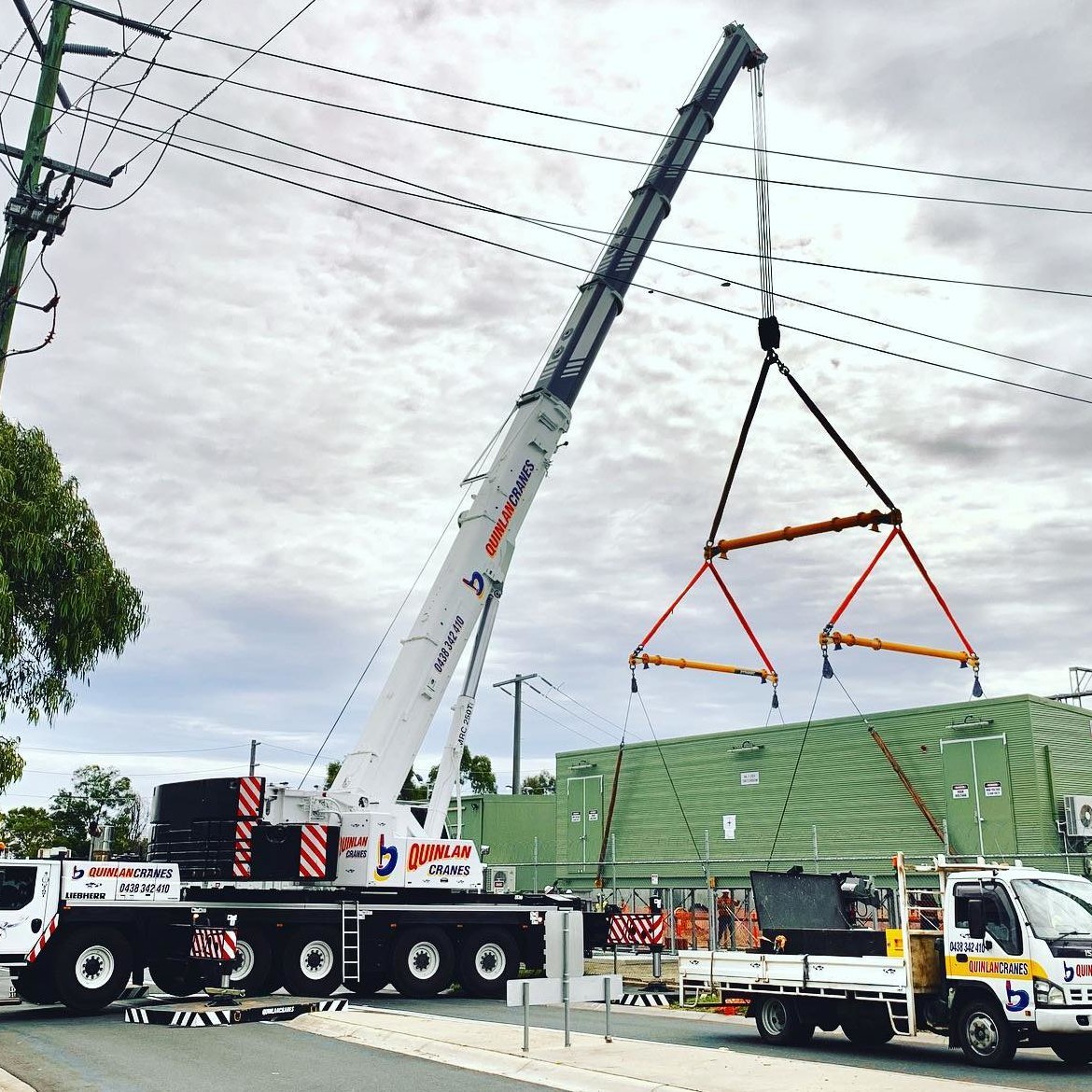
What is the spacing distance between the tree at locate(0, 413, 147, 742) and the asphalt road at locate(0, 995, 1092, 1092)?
6.75 meters

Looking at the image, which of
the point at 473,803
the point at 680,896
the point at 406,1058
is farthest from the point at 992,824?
the point at 473,803

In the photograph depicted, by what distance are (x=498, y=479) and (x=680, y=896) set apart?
23.2 metres

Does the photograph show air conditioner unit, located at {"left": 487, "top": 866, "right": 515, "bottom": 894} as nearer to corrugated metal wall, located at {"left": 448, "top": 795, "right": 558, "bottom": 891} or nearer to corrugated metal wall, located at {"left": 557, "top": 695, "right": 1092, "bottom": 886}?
corrugated metal wall, located at {"left": 557, "top": 695, "right": 1092, "bottom": 886}

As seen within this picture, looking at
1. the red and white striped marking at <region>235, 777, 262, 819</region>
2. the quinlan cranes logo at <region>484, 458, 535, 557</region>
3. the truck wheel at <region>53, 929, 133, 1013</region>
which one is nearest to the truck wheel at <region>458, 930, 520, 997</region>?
the red and white striped marking at <region>235, 777, 262, 819</region>

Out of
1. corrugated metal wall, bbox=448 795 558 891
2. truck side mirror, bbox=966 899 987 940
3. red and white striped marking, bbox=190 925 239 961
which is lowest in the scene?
red and white striped marking, bbox=190 925 239 961

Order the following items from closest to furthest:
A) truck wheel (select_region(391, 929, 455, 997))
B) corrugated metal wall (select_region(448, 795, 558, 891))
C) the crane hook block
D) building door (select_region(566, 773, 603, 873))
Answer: the crane hook block < truck wheel (select_region(391, 929, 455, 997)) < building door (select_region(566, 773, 603, 873)) < corrugated metal wall (select_region(448, 795, 558, 891))

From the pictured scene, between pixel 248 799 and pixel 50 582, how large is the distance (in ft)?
20.9

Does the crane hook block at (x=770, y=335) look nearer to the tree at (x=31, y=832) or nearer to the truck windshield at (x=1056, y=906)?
the truck windshield at (x=1056, y=906)

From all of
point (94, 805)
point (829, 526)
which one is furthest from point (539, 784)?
point (829, 526)

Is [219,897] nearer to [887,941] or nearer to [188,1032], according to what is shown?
[188,1032]

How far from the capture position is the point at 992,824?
30.7 m

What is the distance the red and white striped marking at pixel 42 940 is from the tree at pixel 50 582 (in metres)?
6.37

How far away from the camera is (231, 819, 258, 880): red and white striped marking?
20391 mm

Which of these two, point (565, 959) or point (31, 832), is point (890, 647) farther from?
point (31, 832)
